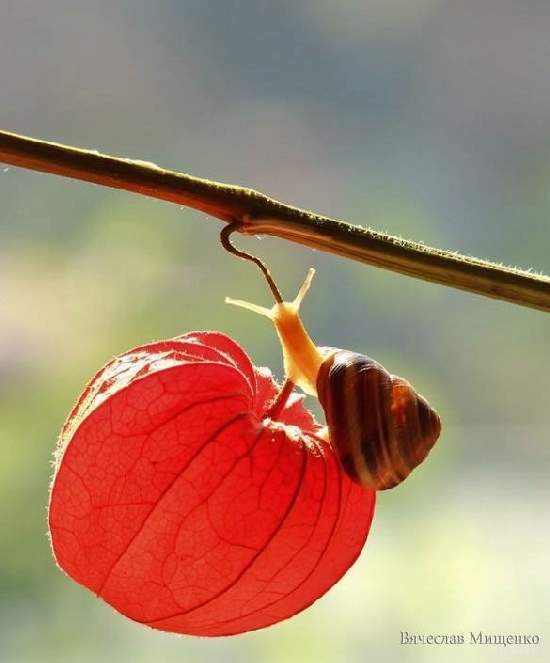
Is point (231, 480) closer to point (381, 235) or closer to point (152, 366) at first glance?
point (152, 366)

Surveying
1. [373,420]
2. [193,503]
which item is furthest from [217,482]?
[373,420]

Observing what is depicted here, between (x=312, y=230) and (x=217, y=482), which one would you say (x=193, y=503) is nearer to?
(x=217, y=482)

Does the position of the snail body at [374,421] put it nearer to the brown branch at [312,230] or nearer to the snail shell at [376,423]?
the snail shell at [376,423]

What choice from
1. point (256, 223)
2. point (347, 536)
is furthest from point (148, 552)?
point (256, 223)

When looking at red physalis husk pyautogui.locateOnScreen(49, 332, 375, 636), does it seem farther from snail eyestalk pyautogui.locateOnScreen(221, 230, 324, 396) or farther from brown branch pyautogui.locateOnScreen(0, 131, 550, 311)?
brown branch pyautogui.locateOnScreen(0, 131, 550, 311)

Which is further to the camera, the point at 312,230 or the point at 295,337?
the point at 295,337

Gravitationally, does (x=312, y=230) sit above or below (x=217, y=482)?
above

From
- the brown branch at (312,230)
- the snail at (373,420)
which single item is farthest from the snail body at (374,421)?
the brown branch at (312,230)
